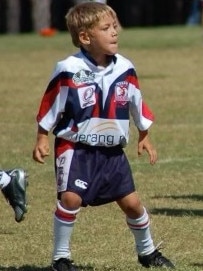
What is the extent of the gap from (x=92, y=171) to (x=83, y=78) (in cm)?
57

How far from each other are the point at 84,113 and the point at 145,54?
2324 cm

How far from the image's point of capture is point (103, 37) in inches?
289

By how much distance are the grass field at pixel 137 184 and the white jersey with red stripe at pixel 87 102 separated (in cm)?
90

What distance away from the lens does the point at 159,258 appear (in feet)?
25.0

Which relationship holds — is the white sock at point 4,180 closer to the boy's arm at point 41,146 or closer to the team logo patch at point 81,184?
the boy's arm at point 41,146

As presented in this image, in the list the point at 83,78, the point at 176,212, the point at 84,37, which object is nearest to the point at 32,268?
the point at 83,78

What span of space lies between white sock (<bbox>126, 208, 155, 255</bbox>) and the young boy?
0.11 metres

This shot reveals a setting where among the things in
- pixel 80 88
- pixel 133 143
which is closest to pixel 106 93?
pixel 80 88

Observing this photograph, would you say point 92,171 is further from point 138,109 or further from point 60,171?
point 138,109

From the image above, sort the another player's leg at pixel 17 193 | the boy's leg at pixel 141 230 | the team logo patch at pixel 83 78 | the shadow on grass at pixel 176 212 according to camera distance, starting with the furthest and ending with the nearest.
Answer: the shadow on grass at pixel 176 212, the another player's leg at pixel 17 193, the boy's leg at pixel 141 230, the team logo patch at pixel 83 78

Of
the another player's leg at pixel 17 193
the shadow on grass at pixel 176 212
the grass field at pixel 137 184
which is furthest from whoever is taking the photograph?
the shadow on grass at pixel 176 212

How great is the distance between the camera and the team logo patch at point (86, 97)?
7285 mm

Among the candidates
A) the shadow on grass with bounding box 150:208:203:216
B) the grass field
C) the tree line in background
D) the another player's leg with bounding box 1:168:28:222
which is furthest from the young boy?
the tree line in background

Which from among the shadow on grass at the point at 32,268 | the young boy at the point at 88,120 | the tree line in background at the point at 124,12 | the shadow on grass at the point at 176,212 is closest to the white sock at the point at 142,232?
the young boy at the point at 88,120
